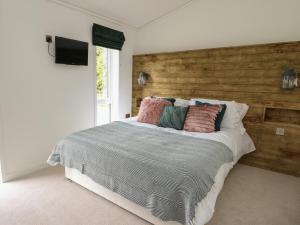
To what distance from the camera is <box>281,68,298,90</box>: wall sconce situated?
8.38ft

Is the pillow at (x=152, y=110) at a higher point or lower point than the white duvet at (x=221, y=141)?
higher

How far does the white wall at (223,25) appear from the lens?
109 inches

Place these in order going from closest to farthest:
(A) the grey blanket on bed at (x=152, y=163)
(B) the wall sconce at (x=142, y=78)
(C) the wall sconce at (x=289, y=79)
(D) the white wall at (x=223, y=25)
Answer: (A) the grey blanket on bed at (x=152, y=163), (C) the wall sconce at (x=289, y=79), (D) the white wall at (x=223, y=25), (B) the wall sconce at (x=142, y=78)

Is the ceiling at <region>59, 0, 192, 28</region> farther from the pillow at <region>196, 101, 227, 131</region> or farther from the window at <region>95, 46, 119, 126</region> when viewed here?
the pillow at <region>196, 101, 227, 131</region>

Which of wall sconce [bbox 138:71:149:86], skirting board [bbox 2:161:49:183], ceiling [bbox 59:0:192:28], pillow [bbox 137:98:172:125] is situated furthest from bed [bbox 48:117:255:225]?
ceiling [bbox 59:0:192:28]

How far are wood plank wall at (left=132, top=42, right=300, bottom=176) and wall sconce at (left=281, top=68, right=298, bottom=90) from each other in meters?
0.11

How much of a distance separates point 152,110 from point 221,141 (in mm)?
1174

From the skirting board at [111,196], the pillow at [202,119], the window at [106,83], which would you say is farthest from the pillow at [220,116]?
the window at [106,83]

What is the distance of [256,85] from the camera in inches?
114

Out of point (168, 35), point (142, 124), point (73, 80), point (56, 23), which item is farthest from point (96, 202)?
point (168, 35)

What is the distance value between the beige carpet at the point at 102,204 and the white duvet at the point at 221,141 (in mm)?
253

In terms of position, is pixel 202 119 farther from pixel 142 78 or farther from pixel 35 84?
pixel 35 84

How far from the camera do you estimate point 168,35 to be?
379 centimetres

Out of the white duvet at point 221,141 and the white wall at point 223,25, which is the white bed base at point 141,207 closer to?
the white duvet at point 221,141
